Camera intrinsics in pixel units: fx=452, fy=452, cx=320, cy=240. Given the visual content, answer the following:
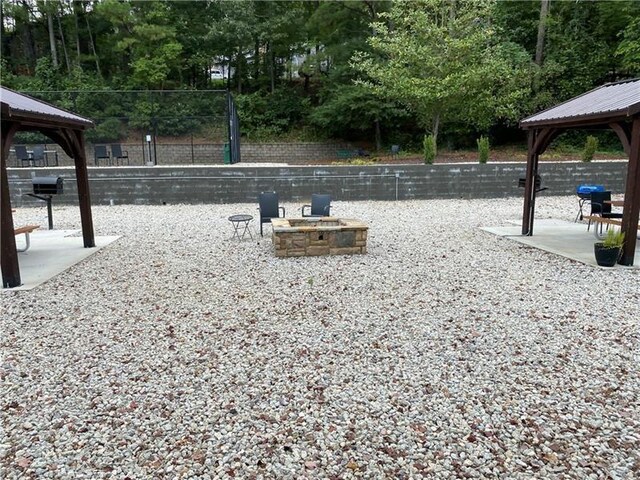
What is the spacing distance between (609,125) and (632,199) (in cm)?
126

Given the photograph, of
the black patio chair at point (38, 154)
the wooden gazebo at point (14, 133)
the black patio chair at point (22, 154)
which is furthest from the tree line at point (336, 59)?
the wooden gazebo at point (14, 133)

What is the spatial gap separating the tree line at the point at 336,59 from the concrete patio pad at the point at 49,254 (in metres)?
7.61

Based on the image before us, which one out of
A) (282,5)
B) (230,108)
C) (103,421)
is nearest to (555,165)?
(230,108)

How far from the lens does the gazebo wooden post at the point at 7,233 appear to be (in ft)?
16.1

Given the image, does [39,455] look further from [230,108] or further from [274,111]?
[274,111]

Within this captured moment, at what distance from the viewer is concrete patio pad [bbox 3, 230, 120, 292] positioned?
5.68 meters

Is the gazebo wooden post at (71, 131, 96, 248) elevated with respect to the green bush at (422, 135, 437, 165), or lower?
lower

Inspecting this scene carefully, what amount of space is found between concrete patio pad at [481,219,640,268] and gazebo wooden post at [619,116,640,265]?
0.76ft

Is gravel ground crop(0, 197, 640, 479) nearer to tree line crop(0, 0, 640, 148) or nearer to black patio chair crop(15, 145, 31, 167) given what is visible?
black patio chair crop(15, 145, 31, 167)

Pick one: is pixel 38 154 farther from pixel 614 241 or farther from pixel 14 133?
pixel 614 241

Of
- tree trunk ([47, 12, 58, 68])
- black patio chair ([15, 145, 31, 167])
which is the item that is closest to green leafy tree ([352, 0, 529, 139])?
black patio chair ([15, 145, 31, 167])

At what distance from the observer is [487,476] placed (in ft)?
7.23

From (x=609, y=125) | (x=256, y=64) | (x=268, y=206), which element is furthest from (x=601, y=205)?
(x=256, y=64)

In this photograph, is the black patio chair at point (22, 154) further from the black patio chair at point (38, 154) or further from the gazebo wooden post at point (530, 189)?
the gazebo wooden post at point (530, 189)
